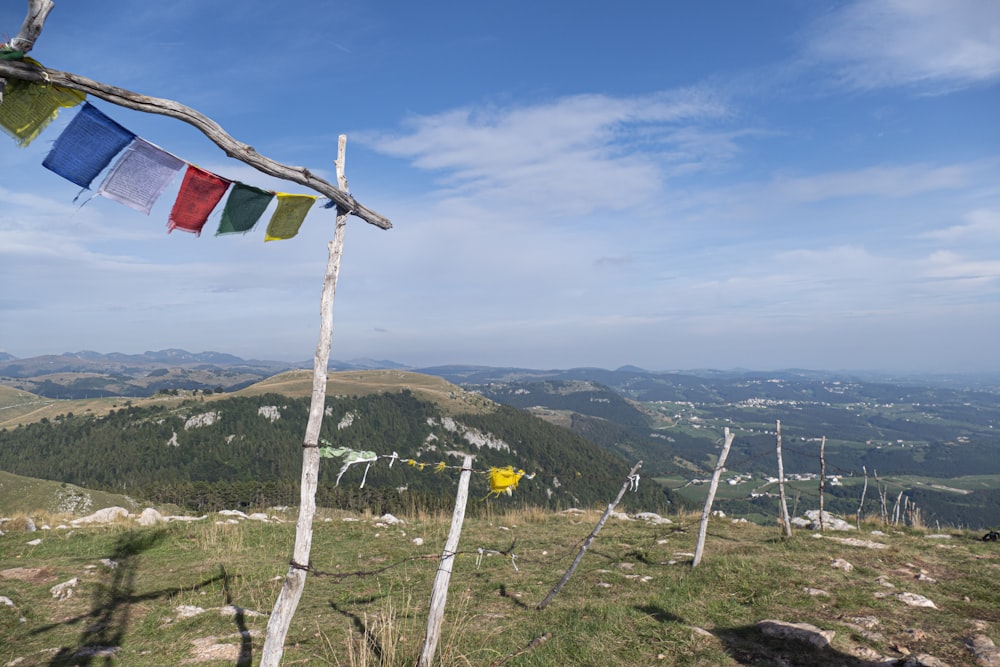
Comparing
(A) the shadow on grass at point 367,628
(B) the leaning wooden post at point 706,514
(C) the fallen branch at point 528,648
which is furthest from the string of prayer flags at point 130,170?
(B) the leaning wooden post at point 706,514

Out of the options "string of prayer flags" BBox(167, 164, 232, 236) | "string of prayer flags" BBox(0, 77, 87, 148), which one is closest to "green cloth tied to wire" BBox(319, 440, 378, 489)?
"string of prayer flags" BBox(167, 164, 232, 236)

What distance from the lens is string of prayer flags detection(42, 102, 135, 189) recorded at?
4.95 meters

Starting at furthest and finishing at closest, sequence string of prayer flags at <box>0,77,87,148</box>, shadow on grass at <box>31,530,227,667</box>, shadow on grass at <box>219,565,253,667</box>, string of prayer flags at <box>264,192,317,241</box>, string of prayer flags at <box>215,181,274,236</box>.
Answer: shadow on grass at <box>31,530,227,667</box> < shadow on grass at <box>219,565,253,667</box> < string of prayer flags at <box>264,192,317,241</box> < string of prayer flags at <box>215,181,274,236</box> < string of prayer flags at <box>0,77,87,148</box>

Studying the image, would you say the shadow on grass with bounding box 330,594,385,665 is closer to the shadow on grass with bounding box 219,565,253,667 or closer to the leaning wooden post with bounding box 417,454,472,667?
the leaning wooden post with bounding box 417,454,472,667

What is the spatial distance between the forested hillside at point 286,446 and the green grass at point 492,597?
92.0m

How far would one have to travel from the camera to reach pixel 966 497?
155 m

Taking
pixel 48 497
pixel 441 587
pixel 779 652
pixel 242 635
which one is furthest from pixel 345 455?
pixel 48 497

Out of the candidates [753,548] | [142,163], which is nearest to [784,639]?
[753,548]

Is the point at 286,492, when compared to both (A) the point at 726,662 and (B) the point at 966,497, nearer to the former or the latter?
(A) the point at 726,662

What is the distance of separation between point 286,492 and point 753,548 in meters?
87.4

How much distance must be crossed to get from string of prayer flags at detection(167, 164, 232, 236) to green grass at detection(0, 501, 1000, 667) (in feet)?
15.1

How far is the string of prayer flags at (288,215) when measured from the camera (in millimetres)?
5906

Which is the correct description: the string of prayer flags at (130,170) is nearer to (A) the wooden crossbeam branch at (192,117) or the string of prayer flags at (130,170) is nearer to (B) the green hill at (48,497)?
(A) the wooden crossbeam branch at (192,117)

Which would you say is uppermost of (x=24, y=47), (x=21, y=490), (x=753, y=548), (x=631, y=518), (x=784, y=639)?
(x=24, y=47)
